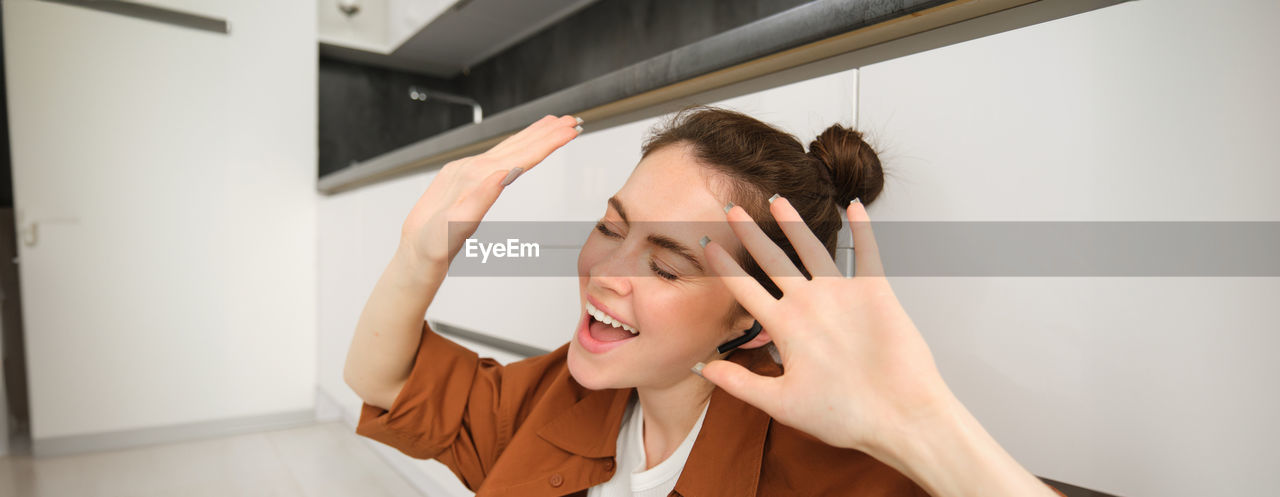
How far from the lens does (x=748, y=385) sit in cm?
43

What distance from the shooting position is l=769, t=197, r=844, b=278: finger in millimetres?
405

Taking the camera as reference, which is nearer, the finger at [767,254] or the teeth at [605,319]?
the finger at [767,254]

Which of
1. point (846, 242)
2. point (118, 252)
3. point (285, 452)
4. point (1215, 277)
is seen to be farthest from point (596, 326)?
point (118, 252)

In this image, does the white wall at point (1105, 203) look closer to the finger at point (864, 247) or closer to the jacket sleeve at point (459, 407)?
the finger at point (864, 247)

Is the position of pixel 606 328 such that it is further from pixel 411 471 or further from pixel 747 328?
pixel 411 471

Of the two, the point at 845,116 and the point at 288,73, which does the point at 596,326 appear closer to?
the point at 845,116

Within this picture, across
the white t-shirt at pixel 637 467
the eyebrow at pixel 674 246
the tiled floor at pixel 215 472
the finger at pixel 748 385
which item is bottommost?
the tiled floor at pixel 215 472

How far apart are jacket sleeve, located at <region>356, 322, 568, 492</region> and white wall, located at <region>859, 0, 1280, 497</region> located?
454mm

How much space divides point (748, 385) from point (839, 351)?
7 centimetres

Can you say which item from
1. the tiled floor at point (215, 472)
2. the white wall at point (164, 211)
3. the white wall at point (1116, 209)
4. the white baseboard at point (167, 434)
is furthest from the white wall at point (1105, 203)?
the white baseboard at point (167, 434)

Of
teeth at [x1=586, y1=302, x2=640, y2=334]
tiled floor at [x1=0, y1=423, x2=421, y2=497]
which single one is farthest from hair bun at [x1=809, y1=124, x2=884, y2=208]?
tiled floor at [x1=0, y1=423, x2=421, y2=497]

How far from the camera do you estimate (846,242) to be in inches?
27.2

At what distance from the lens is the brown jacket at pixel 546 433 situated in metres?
0.55

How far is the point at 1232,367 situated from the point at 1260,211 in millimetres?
109
